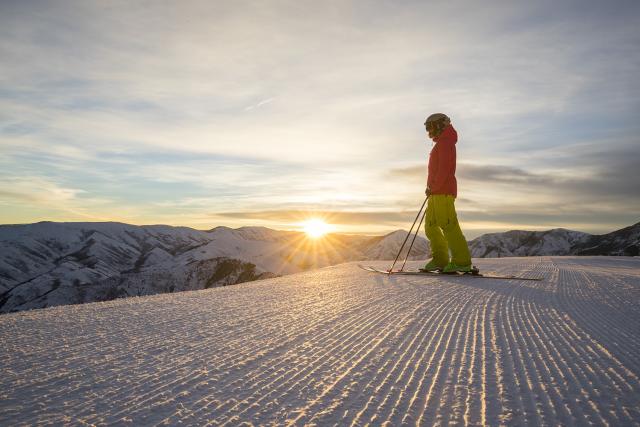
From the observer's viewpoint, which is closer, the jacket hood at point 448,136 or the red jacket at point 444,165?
the red jacket at point 444,165

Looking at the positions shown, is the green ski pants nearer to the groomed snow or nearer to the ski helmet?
the ski helmet

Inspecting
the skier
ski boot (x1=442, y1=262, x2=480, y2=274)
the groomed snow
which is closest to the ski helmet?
the skier

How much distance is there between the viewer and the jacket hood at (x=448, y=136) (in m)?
11.3

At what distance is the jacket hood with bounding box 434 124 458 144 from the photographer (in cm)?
1131

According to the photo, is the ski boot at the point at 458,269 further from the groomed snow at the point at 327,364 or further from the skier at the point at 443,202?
the groomed snow at the point at 327,364

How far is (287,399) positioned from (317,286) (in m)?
6.29

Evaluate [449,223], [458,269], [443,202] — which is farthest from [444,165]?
[458,269]

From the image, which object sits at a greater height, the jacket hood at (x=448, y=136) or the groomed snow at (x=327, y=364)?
the jacket hood at (x=448, y=136)

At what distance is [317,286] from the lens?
9.08 meters

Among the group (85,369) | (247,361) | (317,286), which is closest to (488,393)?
(247,361)

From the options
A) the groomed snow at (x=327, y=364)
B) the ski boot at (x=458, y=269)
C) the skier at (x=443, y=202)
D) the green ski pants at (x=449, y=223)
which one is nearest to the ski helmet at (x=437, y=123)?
the skier at (x=443, y=202)

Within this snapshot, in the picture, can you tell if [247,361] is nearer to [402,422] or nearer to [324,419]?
[324,419]

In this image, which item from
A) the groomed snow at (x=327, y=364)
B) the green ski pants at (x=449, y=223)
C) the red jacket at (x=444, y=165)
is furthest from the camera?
the red jacket at (x=444, y=165)

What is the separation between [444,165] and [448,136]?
→ 0.85 meters
